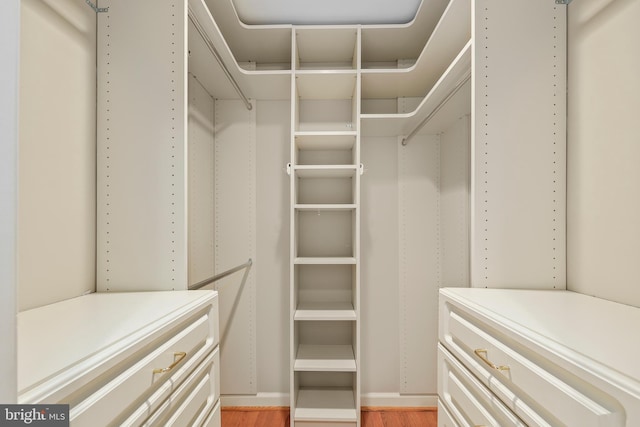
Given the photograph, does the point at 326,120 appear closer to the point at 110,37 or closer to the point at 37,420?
the point at 110,37

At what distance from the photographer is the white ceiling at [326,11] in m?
1.81

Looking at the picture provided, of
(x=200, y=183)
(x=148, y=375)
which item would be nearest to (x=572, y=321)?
(x=148, y=375)

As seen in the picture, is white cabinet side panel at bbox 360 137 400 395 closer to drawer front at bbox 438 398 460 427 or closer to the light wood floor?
the light wood floor

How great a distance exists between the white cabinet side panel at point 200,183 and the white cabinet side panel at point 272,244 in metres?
0.33

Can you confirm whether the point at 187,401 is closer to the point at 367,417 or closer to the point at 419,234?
the point at 367,417

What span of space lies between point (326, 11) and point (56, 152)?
63.2 inches

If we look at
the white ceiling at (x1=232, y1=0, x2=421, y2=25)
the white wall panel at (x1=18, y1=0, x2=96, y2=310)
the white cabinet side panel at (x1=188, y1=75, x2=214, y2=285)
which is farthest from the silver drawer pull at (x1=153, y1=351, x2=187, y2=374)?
the white ceiling at (x1=232, y1=0, x2=421, y2=25)

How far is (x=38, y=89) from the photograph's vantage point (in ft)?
3.12

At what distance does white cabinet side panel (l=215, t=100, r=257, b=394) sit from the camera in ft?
7.35

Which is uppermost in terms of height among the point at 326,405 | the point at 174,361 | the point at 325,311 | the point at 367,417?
the point at 174,361

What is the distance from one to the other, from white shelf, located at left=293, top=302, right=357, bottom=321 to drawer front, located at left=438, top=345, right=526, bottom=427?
0.75m

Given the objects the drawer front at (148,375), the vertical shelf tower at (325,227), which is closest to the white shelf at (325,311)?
the vertical shelf tower at (325,227)

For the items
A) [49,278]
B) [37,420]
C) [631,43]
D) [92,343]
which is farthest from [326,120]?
[37,420]

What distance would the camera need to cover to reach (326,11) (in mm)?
1883
